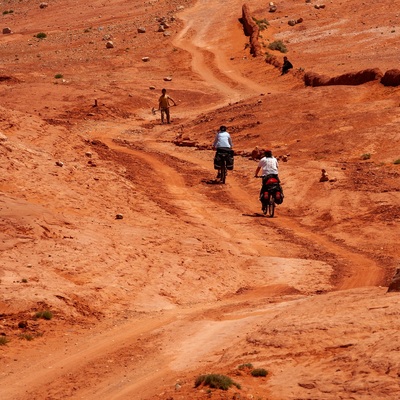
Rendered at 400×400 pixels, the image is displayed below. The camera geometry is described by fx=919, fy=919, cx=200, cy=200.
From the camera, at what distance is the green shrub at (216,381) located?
8.98 metres

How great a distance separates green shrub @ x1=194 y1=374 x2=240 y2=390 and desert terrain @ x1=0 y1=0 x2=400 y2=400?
0.11m

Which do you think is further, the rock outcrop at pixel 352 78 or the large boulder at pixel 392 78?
the rock outcrop at pixel 352 78

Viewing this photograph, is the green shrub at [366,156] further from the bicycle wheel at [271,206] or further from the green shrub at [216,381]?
the green shrub at [216,381]

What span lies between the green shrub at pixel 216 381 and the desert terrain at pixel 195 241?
0.11 m

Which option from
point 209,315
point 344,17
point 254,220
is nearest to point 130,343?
point 209,315

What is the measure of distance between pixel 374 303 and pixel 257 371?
1.95 metres

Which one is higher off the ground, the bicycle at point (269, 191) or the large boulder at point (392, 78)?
the large boulder at point (392, 78)

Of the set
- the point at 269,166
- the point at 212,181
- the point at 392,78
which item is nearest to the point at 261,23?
the point at 392,78

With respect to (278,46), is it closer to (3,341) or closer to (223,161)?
(223,161)

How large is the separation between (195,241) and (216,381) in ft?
30.0

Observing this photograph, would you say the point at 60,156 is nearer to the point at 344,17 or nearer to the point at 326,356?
the point at 326,356

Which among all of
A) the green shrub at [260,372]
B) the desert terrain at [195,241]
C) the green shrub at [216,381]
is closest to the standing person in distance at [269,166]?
the desert terrain at [195,241]

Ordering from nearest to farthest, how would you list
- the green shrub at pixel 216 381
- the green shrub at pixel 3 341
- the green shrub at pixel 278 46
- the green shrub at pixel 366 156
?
the green shrub at pixel 216 381 < the green shrub at pixel 3 341 < the green shrub at pixel 366 156 < the green shrub at pixel 278 46

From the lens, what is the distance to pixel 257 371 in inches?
377
